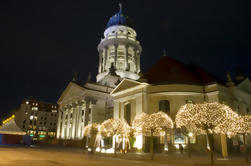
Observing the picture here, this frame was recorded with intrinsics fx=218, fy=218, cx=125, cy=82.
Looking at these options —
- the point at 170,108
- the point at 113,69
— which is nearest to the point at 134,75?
the point at 113,69

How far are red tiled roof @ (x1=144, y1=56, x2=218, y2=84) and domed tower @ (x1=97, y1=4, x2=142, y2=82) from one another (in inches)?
1031

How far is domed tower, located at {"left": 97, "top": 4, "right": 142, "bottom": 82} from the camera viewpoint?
239ft

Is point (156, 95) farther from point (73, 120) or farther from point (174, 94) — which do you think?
point (73, 120)

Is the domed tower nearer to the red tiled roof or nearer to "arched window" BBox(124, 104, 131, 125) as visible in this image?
the red tiled roof

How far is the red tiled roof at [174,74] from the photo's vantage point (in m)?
39.1

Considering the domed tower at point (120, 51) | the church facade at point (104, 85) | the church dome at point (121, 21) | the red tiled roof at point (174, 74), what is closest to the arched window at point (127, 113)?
the red tiled roof at point (174, 74)

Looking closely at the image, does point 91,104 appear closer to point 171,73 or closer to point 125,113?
point 125,113

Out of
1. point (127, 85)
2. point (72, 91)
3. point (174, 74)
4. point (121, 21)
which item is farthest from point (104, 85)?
point (121, 21)

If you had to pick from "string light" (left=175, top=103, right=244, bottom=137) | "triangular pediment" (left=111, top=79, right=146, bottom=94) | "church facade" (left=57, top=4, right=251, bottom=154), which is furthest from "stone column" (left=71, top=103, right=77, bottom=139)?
"string light" (left=175, top=103, right=244, bottom=137)

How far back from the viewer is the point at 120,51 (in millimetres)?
77750

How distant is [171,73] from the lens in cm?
4097

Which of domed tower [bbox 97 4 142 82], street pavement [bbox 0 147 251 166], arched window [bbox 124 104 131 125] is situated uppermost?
domed tower [bbox 97 4 142 82]

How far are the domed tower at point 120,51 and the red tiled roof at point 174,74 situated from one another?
2618 cm

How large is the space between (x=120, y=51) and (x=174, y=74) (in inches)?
1584
